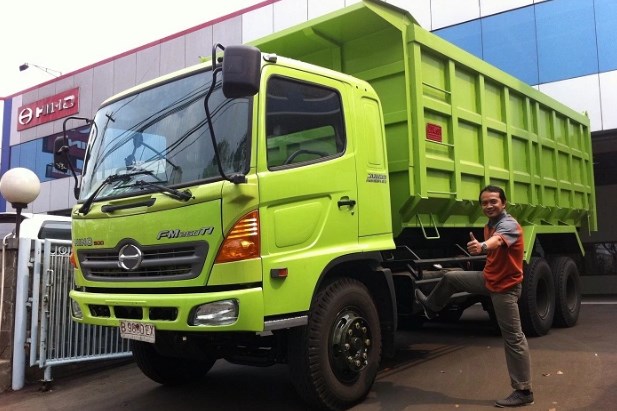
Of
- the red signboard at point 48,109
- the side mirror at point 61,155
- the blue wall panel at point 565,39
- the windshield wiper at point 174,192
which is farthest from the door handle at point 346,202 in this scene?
the red signboard at point 48,109

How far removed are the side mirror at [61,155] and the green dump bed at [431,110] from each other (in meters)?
2.20

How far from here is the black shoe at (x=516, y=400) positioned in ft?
13.3

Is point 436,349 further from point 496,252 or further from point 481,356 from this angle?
point 496,252

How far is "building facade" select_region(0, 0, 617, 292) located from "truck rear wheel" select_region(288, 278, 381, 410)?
3.38m

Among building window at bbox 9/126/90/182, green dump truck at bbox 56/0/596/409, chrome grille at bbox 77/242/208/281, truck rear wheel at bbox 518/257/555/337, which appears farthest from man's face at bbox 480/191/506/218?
building window at bbox 9/126/90/182

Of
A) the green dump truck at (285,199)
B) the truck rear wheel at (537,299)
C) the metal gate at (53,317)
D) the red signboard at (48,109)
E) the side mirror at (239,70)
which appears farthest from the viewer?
the red signboard at (48,109)

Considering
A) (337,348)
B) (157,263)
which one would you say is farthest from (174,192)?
(337,348)

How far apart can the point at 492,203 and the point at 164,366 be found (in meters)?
3.36

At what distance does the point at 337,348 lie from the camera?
3.99 metres

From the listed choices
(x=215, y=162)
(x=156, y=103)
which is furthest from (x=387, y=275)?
(x=156, y=103)

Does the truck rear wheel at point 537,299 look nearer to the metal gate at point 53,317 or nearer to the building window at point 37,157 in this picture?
the metal gate at point 53,317

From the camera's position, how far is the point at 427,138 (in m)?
5.10

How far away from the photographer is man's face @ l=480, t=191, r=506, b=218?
4.23 m

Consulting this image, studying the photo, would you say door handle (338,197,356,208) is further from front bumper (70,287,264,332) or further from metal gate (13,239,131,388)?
Result: metal gate (13,239,131,388)
